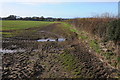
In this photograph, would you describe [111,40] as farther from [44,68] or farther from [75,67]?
[44,68]

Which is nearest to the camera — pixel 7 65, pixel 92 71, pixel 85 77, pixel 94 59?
pixel 85 77

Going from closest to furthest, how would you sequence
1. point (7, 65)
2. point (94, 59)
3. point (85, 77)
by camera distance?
point (85, 77)
point (7, 65)
point (94, 59)

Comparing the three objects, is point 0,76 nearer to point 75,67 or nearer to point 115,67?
point 75,67

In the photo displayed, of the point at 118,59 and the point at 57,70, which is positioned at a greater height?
the point at 118,59

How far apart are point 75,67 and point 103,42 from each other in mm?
4444

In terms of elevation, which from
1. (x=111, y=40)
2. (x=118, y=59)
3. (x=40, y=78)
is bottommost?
(x=40, y=78)

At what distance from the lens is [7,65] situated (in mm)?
8320

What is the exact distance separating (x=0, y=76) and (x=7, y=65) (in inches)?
62.9

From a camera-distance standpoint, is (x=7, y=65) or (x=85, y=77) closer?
(x=85, y=77)

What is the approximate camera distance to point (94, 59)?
9453 millimetres

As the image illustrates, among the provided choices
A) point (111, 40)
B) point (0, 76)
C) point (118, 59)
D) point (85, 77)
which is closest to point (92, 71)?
point (85, 77)

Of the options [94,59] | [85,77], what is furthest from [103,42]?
[85,77]

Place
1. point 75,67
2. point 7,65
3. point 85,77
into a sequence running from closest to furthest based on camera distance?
point 85,77, point 75,67, point 7,65

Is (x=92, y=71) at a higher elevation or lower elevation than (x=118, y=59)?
lower
